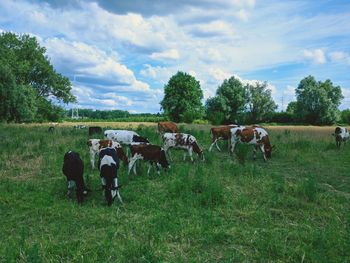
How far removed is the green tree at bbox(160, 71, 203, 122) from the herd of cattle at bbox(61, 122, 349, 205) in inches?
1948

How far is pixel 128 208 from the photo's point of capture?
10203mm

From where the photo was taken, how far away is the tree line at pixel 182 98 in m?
52.2

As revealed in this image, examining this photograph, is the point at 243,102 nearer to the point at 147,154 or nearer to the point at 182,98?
the point at 182,98

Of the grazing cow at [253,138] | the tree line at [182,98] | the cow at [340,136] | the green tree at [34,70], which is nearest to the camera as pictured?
the grazing cow at [253,138]

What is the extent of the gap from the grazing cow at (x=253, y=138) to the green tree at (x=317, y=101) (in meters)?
58.6

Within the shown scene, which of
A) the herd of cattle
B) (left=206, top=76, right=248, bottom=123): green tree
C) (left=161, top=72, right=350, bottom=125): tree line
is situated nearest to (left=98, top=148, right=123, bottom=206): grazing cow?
the herd of cattle

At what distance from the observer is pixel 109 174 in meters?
11.1

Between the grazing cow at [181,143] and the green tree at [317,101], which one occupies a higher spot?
the green tree at [317,101]

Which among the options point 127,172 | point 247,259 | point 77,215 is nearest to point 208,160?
point 127,172

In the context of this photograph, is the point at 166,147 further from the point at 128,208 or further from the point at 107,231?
the point at 107,231

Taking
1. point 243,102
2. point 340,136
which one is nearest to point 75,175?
point 340,136

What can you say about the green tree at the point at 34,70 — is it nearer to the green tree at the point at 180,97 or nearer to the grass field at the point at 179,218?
the green tree at the point at 180,97

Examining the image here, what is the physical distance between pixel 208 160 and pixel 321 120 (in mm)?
63336

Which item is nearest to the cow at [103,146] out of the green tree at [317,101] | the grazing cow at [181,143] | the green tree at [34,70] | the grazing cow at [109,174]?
the grazing cow at [181,143]
